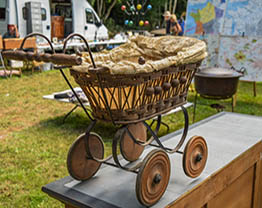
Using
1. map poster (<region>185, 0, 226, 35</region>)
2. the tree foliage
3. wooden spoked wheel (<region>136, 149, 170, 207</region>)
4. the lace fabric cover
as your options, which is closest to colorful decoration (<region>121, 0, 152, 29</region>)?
the tree foliage

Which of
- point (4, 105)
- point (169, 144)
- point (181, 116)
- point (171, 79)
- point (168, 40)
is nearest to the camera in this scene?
point (171, 79)

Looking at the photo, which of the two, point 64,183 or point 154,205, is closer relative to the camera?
point 154,205

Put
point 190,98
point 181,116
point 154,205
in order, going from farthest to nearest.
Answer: point 190,98 → point 181,116 → point 154,205

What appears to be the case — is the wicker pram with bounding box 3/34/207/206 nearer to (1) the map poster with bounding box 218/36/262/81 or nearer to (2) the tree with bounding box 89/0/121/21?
(1) the map poster with bounding box 218/36/262/81

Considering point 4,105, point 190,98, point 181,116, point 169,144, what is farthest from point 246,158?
point 4,105

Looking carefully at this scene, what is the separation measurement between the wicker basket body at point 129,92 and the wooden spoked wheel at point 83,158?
8.7 inches

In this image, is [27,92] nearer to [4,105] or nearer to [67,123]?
[4,105]

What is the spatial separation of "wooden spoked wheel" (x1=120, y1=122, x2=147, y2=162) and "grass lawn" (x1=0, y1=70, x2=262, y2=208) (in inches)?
31.8

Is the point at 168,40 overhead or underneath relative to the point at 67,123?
overhead

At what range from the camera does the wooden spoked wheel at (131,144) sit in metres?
2.17

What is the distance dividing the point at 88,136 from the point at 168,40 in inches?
36.0

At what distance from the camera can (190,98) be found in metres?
6.12

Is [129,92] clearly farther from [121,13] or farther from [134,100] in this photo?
[121,13]

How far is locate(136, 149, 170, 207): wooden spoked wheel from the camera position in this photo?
1.62 metres
